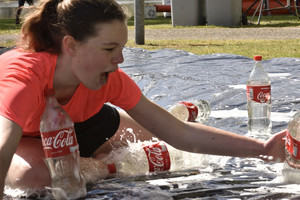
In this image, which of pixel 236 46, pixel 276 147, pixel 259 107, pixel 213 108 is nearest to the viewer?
pixel 276 147

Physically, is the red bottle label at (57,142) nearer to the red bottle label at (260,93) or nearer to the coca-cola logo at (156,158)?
the coca-cola logo at (156,158)

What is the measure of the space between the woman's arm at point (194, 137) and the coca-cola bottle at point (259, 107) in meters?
0.88

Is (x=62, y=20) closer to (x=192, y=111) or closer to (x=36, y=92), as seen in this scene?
(x=36, y=92)

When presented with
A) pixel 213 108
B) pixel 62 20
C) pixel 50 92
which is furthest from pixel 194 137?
pixel 213 108

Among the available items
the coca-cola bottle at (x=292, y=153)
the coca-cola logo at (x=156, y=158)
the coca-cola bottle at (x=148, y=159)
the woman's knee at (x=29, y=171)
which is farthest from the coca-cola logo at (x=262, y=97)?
the woman's knee at (x=29, y=171)

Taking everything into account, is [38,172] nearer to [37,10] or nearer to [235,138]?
[37,10]

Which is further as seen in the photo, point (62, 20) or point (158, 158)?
point (158, 158)

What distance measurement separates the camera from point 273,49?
916 cm

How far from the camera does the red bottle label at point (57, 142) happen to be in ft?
9.31

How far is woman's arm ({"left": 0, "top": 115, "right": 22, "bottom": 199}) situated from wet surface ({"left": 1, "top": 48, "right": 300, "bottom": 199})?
0.66 meters

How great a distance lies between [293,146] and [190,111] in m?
1.66

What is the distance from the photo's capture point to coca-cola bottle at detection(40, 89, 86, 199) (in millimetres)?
2854

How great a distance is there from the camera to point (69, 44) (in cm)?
285

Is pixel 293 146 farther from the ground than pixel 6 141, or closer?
closer
